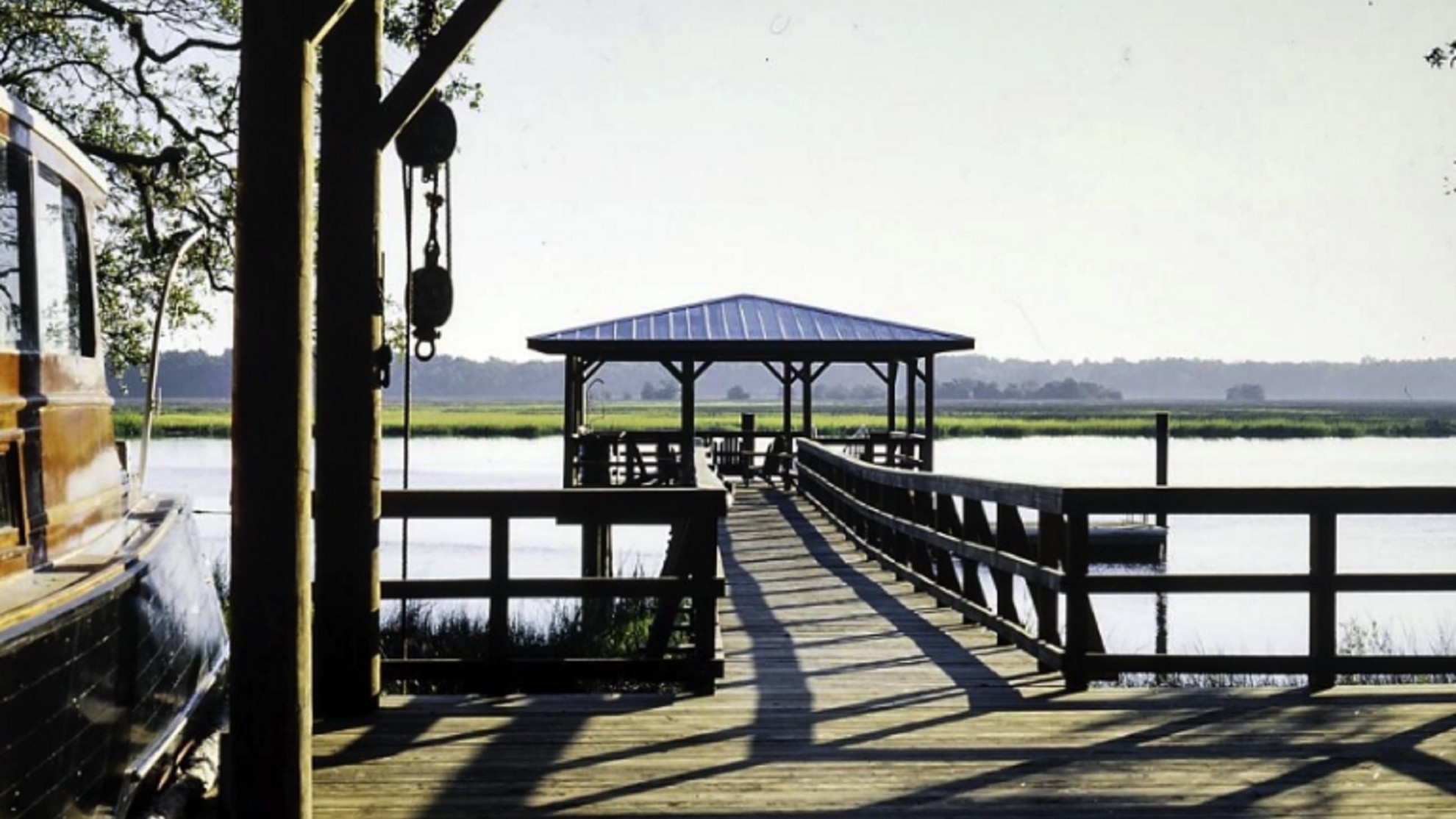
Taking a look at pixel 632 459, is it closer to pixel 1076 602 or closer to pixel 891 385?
pixel 891 385

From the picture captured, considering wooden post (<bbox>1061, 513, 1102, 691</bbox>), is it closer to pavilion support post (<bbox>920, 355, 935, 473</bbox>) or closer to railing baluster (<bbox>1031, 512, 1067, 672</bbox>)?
railing baluster (<bbox>1031, 512, 1067, 672</bbox>)

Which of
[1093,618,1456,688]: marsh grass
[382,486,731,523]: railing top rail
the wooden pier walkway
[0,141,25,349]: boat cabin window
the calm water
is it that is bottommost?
the calm water

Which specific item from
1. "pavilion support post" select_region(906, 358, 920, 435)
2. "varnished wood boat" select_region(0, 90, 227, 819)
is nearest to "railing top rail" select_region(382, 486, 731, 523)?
"varnished wood boat" select_region(0, 90, 227, 819)

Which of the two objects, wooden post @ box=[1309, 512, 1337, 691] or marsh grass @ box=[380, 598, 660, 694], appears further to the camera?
marsh grass @ box=[380, 598, 660, 694]

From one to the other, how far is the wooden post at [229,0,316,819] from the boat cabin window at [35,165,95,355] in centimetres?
164

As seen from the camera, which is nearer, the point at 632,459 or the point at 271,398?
the point at 271,398

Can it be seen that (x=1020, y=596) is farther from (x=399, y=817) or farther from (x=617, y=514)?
(x=399, y=817)

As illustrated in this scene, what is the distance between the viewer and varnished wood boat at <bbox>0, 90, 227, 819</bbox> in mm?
4598

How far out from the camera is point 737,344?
21.8m

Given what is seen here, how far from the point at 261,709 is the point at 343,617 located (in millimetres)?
1943

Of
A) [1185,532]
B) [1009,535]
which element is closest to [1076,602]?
[1009,535]

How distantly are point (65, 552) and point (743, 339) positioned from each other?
632 inches

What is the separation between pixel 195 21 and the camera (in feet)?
58.2

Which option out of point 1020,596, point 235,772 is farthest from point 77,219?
point 1020,596
